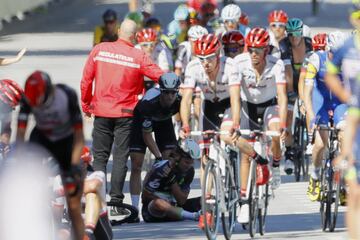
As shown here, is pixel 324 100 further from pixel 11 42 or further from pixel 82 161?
pixel 11 42

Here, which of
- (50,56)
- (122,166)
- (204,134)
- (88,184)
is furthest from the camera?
(50,56)

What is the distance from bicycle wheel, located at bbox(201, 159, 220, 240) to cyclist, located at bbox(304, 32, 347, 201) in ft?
8.00

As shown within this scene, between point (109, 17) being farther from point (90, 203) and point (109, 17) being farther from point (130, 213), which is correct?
point (90, 203)

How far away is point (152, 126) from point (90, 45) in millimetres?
29839

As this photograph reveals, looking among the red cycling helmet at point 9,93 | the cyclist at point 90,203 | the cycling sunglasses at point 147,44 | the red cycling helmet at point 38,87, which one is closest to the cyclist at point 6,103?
the red cycling helmet at point 9,93

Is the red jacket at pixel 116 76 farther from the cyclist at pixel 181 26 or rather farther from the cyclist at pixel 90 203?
the cyclist at pixel 181 26

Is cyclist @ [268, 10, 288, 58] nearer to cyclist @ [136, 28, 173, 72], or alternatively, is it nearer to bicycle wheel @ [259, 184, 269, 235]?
cyclist @ [136, 28, 173, 72]

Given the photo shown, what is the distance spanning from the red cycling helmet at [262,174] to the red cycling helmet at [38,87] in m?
4.82

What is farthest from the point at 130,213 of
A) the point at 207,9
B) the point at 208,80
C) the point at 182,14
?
the point at 207,9

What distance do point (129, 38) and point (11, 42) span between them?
95.7 ft

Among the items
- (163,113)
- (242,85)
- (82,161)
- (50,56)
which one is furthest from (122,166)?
(50,56)

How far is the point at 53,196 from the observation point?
13.0 meters

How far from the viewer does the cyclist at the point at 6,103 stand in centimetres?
1473

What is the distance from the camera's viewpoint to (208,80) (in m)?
16.6
